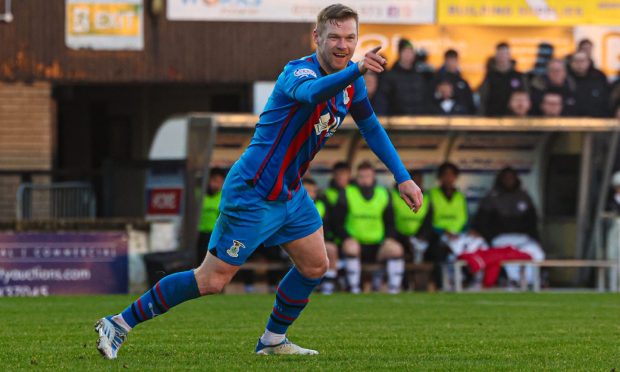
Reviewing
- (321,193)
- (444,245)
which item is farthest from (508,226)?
(321,193)

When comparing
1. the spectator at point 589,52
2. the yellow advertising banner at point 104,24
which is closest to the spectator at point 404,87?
the spectator at point 589,52

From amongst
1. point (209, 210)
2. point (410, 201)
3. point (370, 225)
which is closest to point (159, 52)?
point (209, 210)

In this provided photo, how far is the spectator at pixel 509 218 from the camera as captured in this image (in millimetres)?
19203

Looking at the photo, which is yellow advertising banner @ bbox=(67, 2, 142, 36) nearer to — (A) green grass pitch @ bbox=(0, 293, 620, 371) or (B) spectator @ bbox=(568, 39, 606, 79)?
(B) spectator @ bbox=(568, 39, 606, 79)

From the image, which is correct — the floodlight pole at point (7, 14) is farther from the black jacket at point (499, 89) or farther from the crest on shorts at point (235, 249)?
the crest on shorts at point (235, 249)

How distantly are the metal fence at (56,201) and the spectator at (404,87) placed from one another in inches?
168

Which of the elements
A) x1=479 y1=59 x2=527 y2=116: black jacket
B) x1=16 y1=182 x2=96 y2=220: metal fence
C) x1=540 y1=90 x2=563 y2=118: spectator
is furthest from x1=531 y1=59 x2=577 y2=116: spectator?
x1=16 y1=182 x2=96 y2=220: metal fence

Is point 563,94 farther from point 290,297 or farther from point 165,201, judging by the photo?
point 290,297

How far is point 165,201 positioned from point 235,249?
445 inches

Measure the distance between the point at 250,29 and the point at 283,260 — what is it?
422 cm

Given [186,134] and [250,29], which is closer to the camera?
[186,134]

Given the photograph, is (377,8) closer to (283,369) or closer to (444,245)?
(444,245)

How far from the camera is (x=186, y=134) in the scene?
18141 mm

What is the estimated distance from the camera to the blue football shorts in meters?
7.41
